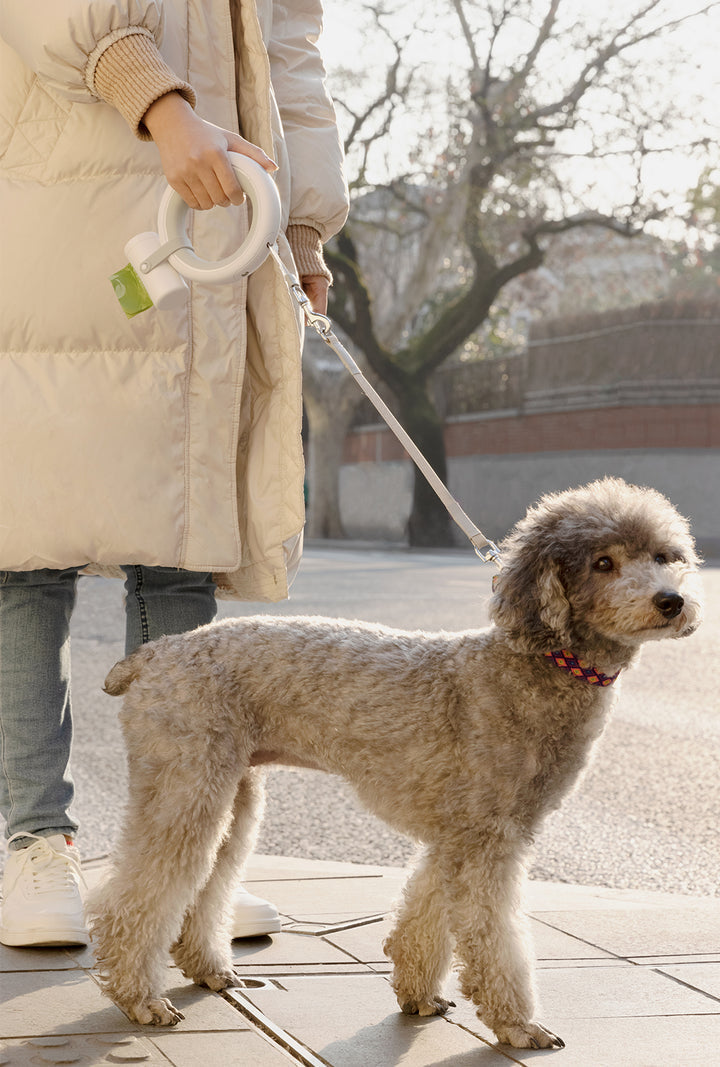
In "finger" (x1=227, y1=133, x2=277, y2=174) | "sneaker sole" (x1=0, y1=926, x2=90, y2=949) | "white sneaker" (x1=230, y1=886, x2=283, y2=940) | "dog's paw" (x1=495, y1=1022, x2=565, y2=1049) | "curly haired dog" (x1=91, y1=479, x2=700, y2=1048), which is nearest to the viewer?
"dog's paw" (x1=495, y1=1022, x2=565, y2=1049)

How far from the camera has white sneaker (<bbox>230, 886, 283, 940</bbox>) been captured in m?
3.09

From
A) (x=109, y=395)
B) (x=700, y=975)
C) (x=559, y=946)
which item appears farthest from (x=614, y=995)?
(x=109, y=395)

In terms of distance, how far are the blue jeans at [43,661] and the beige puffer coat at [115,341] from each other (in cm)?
17

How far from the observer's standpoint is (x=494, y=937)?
8.33 feet

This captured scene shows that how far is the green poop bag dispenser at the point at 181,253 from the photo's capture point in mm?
2680

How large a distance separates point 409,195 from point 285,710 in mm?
27100

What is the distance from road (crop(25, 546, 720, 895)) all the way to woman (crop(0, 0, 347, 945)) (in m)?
0.51

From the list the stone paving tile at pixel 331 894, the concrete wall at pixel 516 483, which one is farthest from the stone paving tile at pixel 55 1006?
the concrete wall at pixel 516 483

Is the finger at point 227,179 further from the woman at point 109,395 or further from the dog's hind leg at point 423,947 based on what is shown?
the dog's hind leg at point 423,947

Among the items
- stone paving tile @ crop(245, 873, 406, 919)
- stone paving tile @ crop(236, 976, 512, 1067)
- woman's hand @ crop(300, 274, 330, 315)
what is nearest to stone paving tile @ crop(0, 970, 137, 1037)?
stone paving tile @ crop(236, 976, 512, 1067)

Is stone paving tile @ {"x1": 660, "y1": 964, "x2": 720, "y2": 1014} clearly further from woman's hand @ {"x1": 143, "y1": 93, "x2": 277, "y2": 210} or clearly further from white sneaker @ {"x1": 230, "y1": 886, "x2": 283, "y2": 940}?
woman's hand @ {"x1": 143, "y1": 93, "x2": 277, "y2": 210}

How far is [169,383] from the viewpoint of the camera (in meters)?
2.96

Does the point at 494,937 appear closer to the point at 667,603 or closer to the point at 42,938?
the point at 667,603

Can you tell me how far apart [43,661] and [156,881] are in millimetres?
738
